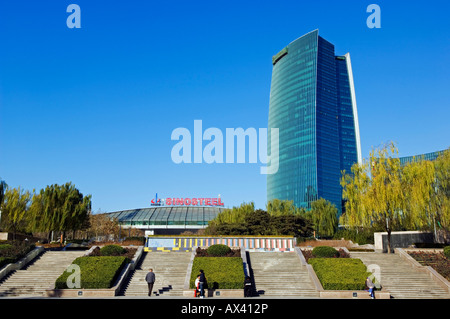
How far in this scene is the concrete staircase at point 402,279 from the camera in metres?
22.0

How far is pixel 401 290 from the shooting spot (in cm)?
2247

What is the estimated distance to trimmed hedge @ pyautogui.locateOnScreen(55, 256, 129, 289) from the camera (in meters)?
21.2

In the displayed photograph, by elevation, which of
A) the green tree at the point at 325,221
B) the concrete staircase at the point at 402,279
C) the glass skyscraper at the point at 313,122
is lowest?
the concrete staircase at the point at 402,279

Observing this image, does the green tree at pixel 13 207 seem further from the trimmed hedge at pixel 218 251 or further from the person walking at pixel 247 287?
the person walking at pixel 247 287

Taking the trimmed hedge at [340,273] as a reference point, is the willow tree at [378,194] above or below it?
above

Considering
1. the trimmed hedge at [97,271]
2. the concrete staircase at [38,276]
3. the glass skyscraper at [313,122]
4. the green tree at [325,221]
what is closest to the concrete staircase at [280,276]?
the trimmed hedge at [97,271]

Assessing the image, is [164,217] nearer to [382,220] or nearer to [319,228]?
[319,228]

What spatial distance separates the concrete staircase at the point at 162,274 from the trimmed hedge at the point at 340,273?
28.1ft

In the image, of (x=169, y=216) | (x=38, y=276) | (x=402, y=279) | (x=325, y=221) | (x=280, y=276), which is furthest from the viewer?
(x=169, y=216)

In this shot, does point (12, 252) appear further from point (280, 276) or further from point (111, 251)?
point (280, 276)

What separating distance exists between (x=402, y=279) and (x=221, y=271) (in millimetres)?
11508

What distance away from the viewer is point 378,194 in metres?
30.4

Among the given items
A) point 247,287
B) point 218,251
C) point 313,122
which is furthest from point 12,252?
point 313,122

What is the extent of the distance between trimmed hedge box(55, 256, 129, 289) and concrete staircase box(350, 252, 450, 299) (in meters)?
16.3
